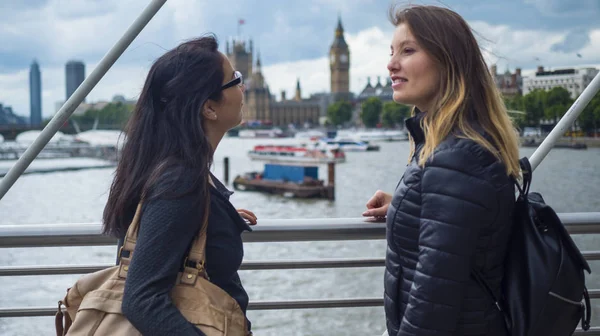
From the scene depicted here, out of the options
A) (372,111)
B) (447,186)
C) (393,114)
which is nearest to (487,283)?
(447,186)

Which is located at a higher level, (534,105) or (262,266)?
(534,105)

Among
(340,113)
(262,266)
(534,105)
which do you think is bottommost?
(262,266)

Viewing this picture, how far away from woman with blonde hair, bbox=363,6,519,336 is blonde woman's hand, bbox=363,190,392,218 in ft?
1.00

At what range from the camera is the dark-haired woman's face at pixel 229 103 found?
38.9 inches

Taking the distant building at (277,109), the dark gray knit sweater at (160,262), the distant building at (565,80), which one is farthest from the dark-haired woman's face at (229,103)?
the distant building at (277,109)

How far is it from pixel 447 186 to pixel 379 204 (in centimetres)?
44

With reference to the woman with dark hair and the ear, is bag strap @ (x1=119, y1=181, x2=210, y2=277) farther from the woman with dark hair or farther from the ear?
the ear

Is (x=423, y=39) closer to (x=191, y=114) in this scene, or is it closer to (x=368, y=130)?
(x=191, y=114)

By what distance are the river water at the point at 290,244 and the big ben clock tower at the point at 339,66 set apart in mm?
27385

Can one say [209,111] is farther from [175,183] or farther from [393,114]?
[393,114]

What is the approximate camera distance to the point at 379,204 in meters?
1.35

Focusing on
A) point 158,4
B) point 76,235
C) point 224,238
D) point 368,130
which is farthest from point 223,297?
point 368,130

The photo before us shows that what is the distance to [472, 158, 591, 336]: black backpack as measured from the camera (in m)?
0.95

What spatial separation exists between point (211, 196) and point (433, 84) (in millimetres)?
348
